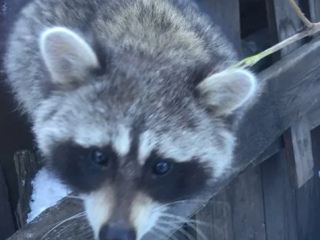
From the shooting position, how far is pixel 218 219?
160 inches

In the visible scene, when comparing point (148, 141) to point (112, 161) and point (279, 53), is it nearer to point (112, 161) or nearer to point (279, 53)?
point (112, 161)

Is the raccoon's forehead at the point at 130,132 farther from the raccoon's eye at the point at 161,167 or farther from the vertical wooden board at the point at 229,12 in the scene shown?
the vertical wooden board at the point at 229,12

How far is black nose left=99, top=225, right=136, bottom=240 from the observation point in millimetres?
2256

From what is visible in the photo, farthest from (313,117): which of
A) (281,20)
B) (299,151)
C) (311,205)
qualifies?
(311,205)

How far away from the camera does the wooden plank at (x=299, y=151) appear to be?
12.6ft

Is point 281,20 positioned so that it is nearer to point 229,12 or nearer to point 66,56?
point 229,12

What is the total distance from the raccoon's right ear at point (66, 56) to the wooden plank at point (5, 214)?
1.42 metres

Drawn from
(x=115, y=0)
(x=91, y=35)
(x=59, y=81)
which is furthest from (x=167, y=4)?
(x=59, y=81)

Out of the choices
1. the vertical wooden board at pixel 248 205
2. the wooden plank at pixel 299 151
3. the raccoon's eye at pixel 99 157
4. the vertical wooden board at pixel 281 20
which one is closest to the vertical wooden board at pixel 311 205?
the vertical wooden board at pixel 248 205

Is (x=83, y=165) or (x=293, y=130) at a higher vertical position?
(x=83, y=165)

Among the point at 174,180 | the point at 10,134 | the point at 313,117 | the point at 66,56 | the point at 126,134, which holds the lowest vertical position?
the point at 313,117

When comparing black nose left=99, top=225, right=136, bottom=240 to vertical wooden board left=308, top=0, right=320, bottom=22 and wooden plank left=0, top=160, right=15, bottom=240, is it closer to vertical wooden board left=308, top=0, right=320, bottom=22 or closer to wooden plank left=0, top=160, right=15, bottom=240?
wooden plank left=0, top=160, right=15, bottom=240

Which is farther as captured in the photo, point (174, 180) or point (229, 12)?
point (229, 12)

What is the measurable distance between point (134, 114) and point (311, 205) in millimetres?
2858
